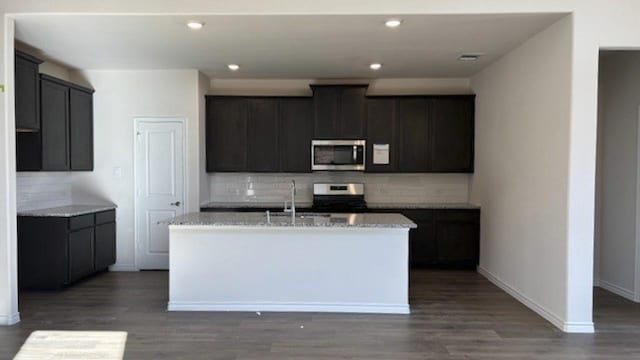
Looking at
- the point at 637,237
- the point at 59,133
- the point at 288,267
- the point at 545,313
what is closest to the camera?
the point at 545,313

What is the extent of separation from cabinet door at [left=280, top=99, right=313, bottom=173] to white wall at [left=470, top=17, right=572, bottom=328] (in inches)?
93.8

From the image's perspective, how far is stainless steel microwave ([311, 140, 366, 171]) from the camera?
6242 millimetres

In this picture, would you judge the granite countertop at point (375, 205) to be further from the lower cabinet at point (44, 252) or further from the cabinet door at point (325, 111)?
the lower cabinet at point (44, 252)

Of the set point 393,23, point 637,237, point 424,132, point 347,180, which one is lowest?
point 637,237

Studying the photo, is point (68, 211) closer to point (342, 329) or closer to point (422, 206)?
point (342, 329)

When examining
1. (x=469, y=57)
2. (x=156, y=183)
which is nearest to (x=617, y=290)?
→ (x=469, y=57)

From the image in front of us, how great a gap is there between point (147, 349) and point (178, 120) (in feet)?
11.2

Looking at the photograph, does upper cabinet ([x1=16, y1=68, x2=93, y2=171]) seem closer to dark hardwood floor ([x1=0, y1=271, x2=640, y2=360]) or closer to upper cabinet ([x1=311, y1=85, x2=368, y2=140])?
dark hardwood floor ([x1=0, y1=271, x2=640, y2=360])

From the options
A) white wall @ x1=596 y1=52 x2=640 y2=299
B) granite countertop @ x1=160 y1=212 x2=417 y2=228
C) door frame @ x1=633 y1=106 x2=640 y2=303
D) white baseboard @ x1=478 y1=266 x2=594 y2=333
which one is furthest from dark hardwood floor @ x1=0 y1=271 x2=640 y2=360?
granite countertop @ x1=160 y1=212 x2=417 y2=228

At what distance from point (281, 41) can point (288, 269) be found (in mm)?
2286

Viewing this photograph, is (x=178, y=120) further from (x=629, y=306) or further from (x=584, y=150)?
(x=629, y=306)

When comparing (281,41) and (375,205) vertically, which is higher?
(281,41)

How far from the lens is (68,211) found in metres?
5.17

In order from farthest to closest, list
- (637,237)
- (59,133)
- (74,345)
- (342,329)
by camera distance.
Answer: (59,133)
(637,237)
(342,329)
(74,345)
